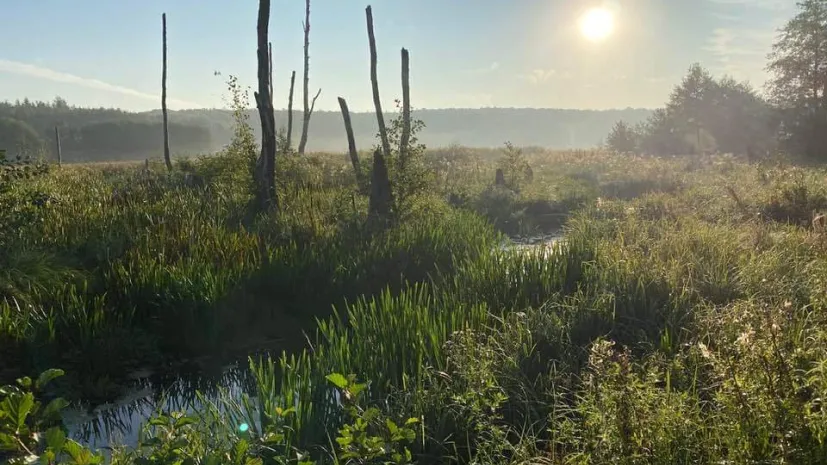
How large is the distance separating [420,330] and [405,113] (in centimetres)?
1007

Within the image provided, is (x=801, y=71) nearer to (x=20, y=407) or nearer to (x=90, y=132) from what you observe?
(x=20, y=407)

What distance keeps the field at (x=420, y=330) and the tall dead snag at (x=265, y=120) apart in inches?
20.1

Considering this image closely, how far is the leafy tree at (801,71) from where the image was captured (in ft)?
96.6

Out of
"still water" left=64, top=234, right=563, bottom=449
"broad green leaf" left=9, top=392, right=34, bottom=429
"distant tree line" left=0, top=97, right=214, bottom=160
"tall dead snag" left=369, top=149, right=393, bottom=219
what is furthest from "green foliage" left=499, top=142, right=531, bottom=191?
"distant tree line" left=0, top=97, right=214, bottom=160

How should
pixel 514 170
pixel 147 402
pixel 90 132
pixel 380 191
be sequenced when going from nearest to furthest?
1. pixel 147 402
2. pixel 380 191
3. pixel 514 170
4. pixel 90 132

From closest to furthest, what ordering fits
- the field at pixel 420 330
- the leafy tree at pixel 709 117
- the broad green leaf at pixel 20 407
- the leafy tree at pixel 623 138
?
the broad green leaf at pixel 20 407
the field at pixel 420 330
the leafy tree at pixel 709 117
the leafy tree at pixel 623 138

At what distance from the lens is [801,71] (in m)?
30.7

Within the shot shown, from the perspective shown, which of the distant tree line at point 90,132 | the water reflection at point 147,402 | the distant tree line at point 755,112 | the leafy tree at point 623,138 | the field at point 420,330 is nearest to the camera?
the field at point 420,330

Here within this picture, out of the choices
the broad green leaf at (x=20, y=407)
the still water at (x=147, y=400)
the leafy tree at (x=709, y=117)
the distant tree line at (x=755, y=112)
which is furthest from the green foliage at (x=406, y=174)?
the leafy tree at (x=709, y=117)

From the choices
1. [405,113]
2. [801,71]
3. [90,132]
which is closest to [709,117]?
[801,71]

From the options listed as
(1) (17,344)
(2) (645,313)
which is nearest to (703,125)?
(2) (645,313)

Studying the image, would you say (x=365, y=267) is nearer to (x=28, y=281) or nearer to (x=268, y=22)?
(x=28, y=281)

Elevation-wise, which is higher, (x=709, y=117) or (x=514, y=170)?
(x=709, y=117)

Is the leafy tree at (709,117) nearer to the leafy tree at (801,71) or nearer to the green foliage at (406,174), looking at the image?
the leafy tree at (801,71)
